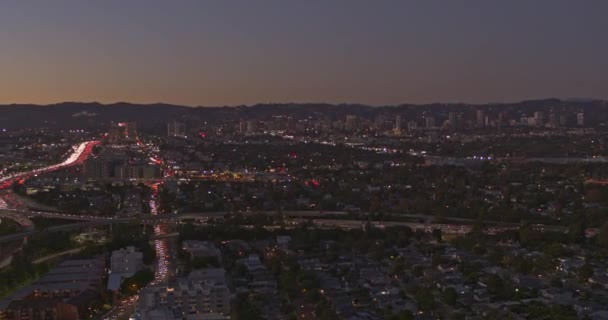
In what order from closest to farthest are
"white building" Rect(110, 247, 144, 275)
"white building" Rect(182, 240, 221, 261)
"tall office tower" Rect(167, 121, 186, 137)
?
"white building" Rect(110, 247, 144, 275) → "white building" Rect(182, 240, 221, 261) → "tall office tower" Rect(167, 121, 186, 137)

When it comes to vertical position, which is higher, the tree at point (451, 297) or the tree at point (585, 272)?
the tree at point (585, 272)

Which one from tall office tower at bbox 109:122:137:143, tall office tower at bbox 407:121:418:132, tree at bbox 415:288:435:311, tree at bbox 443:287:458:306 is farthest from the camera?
tall office tower at bbox 407:121:418:132

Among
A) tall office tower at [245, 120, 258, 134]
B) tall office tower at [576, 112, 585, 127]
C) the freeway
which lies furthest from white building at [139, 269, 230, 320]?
tall office tower at [576, 112, 585, 127]

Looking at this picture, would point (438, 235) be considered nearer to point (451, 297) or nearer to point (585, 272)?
point (585, 272)

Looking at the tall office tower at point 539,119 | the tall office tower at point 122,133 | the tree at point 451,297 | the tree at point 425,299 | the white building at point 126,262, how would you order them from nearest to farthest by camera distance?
the tree at point 425,299 < the tree at point 451,297 < the white building at point 126,262 < the tall office tower at point 122,133 < the tall office tower at point 539,119

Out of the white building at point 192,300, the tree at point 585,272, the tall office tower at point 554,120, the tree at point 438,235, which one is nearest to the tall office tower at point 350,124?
the tall office tower at point 554,120

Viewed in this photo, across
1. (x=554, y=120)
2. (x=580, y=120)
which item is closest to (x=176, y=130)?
(x=554, y=120)

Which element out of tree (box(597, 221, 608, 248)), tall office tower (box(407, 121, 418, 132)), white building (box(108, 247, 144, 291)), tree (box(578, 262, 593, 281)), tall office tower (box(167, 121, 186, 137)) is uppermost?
tall office tower (box(407, 121, 418, 132))

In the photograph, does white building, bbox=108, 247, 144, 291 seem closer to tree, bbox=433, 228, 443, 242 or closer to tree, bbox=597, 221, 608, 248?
tree, bbox=433, 228, 443, 242

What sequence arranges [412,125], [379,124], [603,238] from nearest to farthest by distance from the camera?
1. [603,238]
2. [412,125]
3. [379,124]

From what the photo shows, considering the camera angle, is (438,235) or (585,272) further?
(438,235)

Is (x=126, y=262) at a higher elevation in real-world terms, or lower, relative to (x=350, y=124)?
lower

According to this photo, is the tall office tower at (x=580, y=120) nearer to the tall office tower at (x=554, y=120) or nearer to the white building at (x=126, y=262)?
the tall office tower at (x=554, y=120)

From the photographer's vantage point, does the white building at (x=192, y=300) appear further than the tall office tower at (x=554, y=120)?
No
